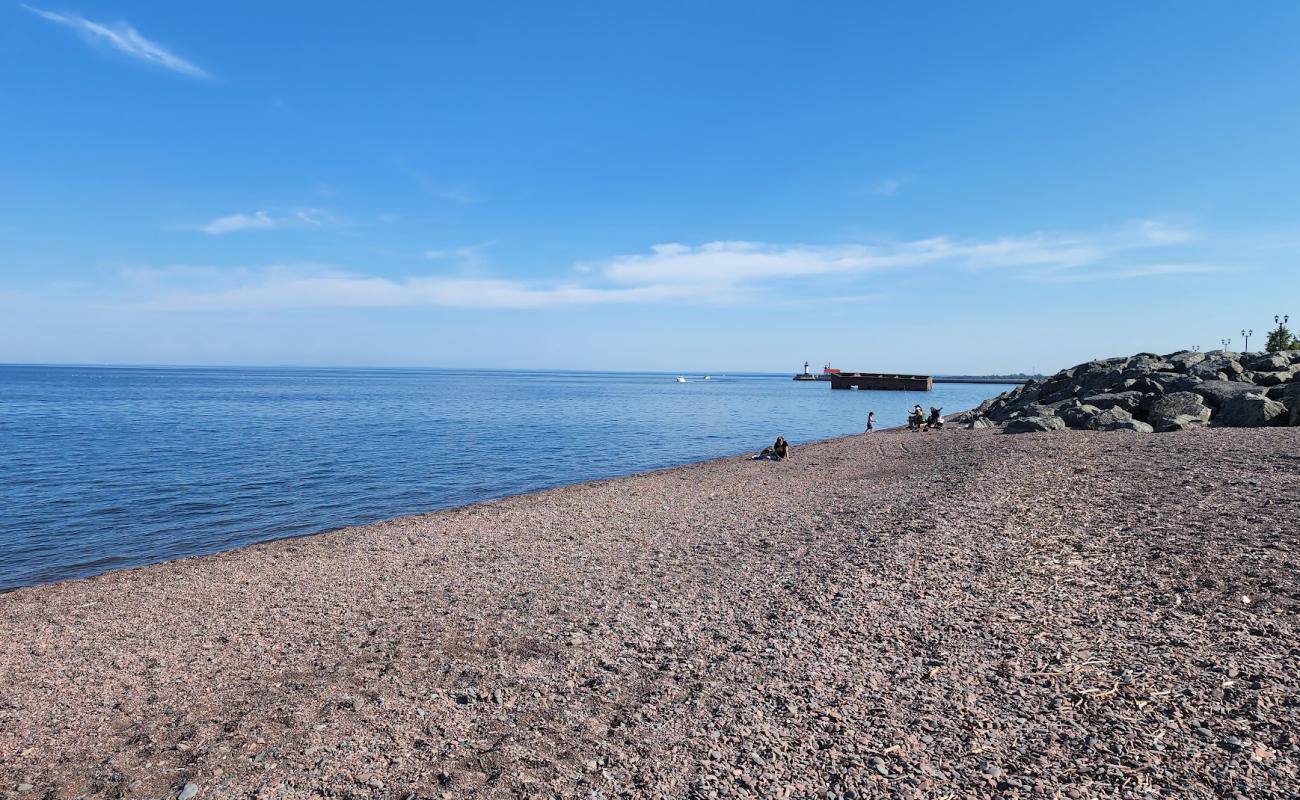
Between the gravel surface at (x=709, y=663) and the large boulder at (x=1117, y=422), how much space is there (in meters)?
13.3

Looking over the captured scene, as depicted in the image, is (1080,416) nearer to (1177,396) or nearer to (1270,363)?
(1177,396)

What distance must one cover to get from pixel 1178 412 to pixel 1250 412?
7.16ft

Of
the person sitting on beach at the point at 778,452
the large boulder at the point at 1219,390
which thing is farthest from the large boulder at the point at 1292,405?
the person sitting on beach at the point at 778,452

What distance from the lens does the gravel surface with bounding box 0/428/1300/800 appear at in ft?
18.4

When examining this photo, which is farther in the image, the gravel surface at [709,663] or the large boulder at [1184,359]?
the large boulder at [1184,359]

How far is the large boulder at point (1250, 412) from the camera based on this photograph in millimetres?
24812

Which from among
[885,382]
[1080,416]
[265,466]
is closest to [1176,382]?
[1080,416]

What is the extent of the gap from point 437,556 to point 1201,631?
12.1 metres

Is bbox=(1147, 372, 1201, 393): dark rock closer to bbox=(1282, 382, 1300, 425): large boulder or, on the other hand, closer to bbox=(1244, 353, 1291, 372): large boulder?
bbox=(1282, 382, 1300, 425): large boulder

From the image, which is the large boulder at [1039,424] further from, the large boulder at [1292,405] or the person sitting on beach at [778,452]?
the person sitting on beach at [778,452]

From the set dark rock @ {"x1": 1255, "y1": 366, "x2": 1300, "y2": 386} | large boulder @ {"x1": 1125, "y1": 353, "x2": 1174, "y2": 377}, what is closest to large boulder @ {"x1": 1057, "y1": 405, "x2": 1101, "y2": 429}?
dark rock @ {"x1": 1255, "y1": 366, "x2": 1300, "y2": 386}

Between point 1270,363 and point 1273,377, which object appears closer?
point 1273,377

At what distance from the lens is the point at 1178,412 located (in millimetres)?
27047

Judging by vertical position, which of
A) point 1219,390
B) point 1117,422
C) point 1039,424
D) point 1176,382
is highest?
point 1176,382
